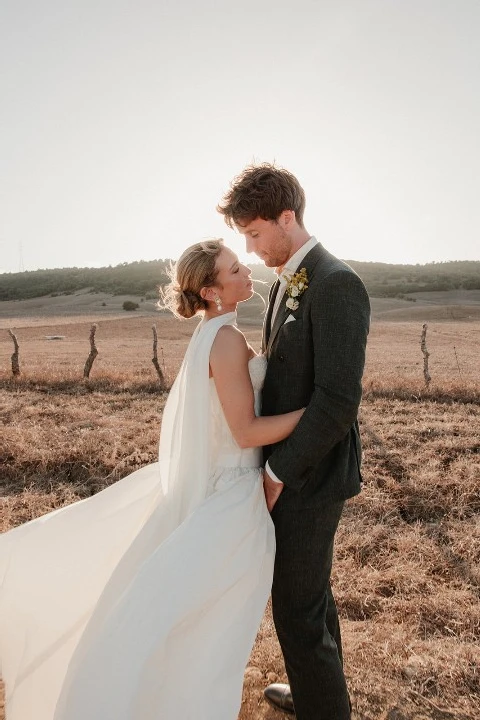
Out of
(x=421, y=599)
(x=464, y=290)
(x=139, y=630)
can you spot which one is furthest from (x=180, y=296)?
(x=464, y=290)

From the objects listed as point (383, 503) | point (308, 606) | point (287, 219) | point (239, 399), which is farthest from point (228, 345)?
Answer: point (383, 503)

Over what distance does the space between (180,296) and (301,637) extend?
1740 millimetres

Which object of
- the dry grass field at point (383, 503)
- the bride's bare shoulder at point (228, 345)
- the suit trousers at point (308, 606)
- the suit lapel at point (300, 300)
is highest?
the suit lapel at point (300, 300)

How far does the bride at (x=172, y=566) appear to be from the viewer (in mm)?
2479

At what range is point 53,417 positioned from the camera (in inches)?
424

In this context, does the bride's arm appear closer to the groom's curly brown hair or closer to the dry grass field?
the groom's curly brown hair

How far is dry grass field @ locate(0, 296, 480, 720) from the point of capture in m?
3.73

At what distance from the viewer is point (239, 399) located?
8.85ft

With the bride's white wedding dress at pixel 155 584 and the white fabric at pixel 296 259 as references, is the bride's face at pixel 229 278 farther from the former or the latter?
the white fabric at pixel 296 259

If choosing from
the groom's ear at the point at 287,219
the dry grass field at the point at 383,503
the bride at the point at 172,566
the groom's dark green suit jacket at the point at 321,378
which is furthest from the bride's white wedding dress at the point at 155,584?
the dry grass field at the point at 383,503

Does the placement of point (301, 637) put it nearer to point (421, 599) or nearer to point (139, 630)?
point (139, 630)

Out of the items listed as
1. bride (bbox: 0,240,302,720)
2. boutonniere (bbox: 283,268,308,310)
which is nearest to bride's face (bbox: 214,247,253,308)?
bride (bbox: 0,240,302,720)

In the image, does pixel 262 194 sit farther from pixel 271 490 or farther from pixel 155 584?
pixel 155 584

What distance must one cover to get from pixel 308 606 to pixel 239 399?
1.01 meters
